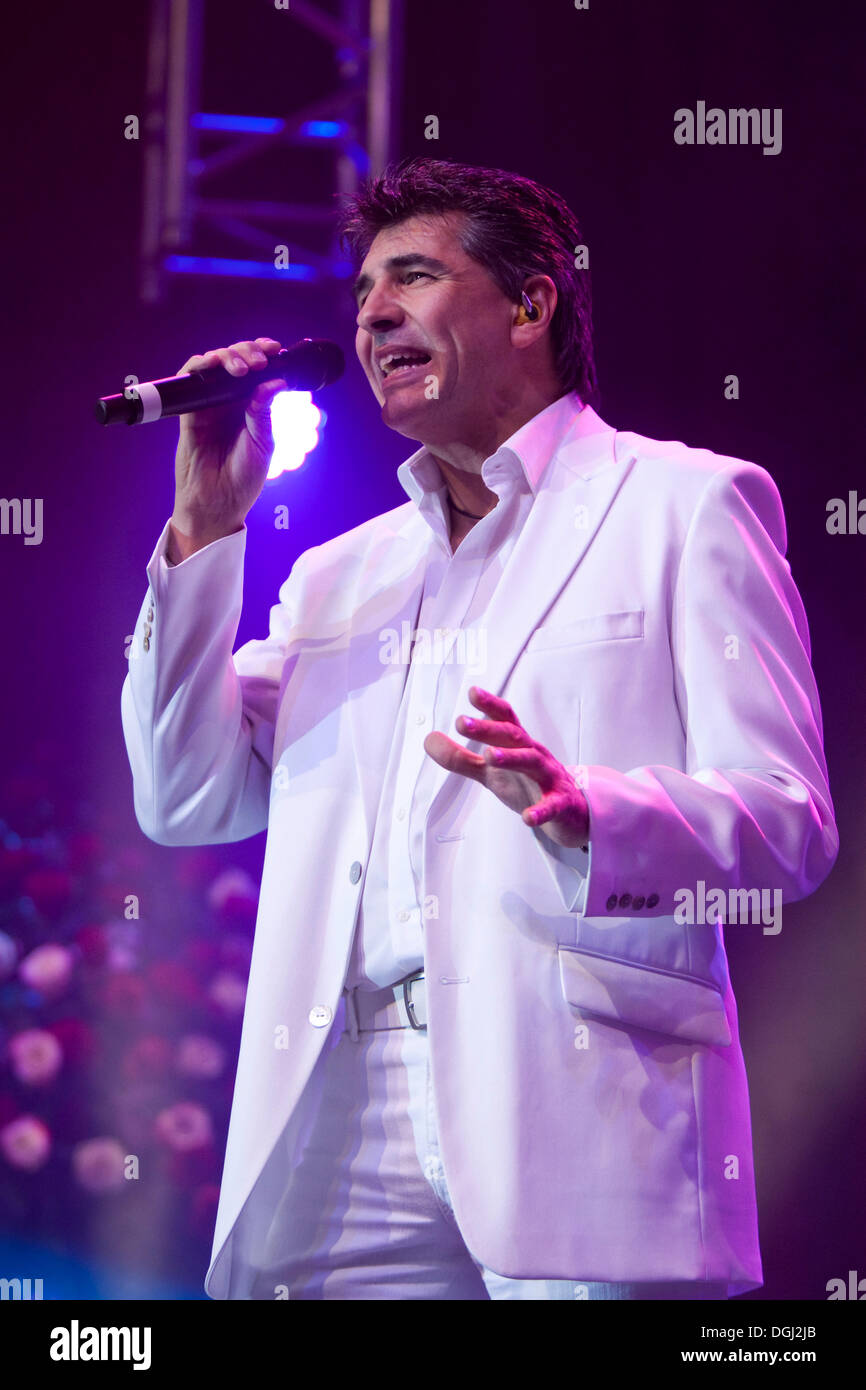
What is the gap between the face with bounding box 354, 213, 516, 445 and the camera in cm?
192

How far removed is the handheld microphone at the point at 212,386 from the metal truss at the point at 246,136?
0.53 m

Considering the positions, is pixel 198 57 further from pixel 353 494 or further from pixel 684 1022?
pixel 684 1022

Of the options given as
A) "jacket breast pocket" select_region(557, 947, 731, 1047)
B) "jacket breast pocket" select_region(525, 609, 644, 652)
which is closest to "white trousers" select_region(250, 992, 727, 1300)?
"jacket breast pocket" select_region(557, 947, 731, 1047)

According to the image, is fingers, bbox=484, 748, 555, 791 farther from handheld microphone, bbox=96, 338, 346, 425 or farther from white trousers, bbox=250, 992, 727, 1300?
handheld microphone, bbox=96, 338, 346, 425

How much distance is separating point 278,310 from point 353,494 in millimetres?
349

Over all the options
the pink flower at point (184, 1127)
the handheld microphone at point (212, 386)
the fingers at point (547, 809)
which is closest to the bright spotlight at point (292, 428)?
the handheld microphone at point (212, 386)

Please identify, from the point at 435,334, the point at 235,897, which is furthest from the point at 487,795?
the point at 235,897

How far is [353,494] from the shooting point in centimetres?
241

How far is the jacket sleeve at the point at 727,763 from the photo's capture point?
1.37 meters

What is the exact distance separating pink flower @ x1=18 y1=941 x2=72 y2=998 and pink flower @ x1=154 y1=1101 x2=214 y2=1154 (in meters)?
0.28

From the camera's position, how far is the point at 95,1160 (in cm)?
233

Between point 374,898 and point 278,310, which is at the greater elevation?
point 278,310
